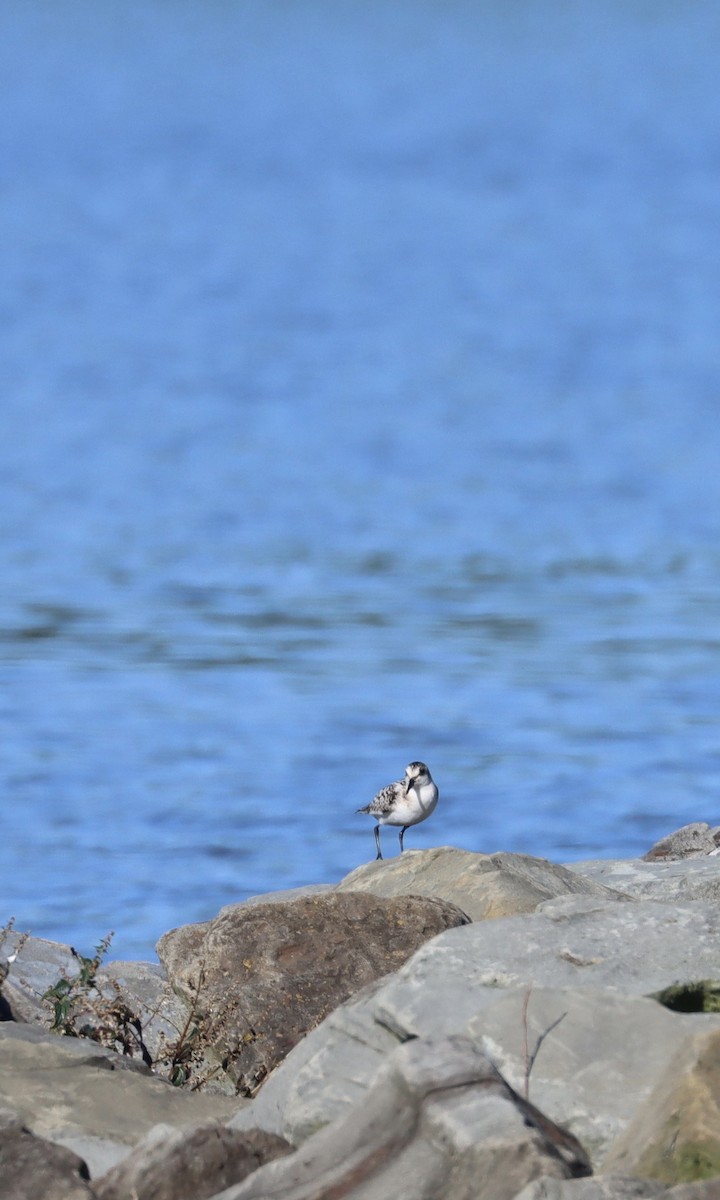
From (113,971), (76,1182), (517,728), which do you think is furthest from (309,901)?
(517,728)

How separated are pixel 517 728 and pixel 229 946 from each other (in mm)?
9201

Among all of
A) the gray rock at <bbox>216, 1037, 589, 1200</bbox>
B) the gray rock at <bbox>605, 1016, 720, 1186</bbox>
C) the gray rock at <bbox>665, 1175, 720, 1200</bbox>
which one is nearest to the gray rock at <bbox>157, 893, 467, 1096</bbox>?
the gray rock at <bbox>216, 1037, 589, 1200</bbox>

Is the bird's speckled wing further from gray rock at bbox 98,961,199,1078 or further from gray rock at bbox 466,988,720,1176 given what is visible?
gray rock at bbox 466,988,720,1176

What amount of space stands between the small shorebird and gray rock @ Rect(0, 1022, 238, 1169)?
13.7 ft

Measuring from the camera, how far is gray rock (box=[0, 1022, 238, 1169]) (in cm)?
638

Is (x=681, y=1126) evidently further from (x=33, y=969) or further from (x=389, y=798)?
(x=389, y=798)

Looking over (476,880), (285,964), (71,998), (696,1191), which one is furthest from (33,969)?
(696,1191)

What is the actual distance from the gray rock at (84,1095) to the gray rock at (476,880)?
197cm

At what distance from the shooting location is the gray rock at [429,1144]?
520 cm

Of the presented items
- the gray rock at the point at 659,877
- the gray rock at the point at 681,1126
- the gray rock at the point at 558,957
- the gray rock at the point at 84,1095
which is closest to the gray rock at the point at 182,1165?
the gray rock at the point at 84,1095

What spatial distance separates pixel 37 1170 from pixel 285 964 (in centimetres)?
223

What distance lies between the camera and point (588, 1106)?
5.75 metres

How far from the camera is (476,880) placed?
8789 mm

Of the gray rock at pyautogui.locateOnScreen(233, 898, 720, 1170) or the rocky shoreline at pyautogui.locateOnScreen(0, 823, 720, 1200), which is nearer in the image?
the rocky shoreline at pyautogui.locateOnScreen(0, 823, 720, 1200)
